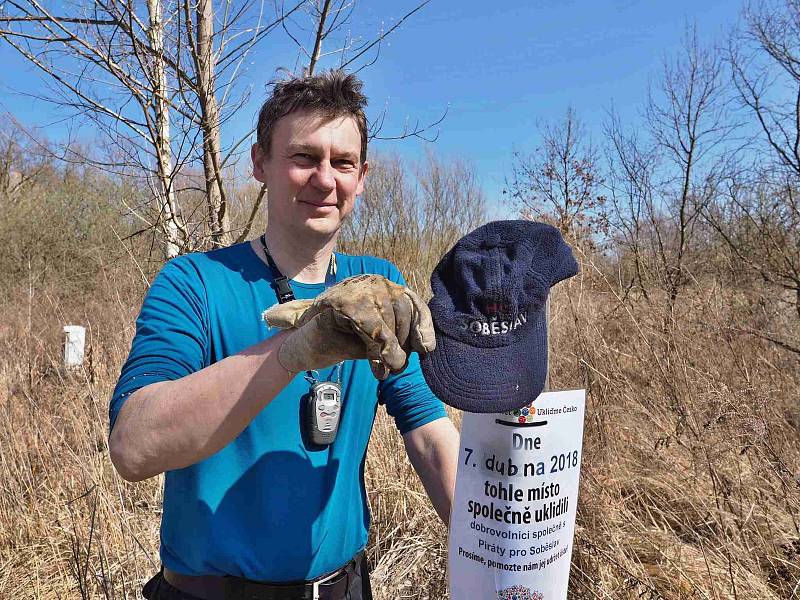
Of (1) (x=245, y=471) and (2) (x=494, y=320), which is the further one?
(1) (x=245, y=471)

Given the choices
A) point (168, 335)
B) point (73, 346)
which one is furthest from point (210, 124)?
point (73, 346)

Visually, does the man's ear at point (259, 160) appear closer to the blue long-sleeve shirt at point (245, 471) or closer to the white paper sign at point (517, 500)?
the blue long-sleeve shirt at point (245, 471)

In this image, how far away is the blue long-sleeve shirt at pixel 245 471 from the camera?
52.4 inches

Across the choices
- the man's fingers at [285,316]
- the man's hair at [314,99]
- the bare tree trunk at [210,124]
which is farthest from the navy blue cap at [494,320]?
the bare tree trunk at [210,124]

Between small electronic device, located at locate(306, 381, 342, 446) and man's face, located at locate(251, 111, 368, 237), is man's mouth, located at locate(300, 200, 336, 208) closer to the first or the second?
man's face, located at locate(251, 111, 368, 237)

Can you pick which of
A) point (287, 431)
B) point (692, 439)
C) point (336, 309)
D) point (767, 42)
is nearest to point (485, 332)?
point (336, 309)

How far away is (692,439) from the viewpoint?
306 cm

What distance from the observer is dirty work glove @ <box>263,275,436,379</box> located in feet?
2.97

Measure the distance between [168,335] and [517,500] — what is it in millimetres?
867

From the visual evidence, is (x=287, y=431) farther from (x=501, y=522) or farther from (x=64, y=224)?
(x=64, y=224)

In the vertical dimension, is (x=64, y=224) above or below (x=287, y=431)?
above

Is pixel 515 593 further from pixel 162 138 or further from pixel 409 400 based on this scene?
pixel 162 138

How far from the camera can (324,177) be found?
1532mm

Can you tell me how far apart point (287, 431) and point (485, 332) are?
2.15ft
